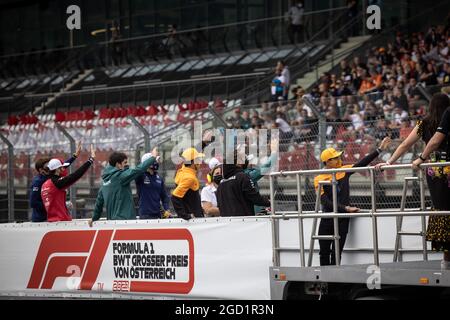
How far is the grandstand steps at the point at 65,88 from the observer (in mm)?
36375

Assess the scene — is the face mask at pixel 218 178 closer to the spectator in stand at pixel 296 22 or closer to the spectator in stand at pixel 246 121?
the spectator in stand at pixel 246 121

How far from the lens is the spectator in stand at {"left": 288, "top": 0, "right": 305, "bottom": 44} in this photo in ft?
101

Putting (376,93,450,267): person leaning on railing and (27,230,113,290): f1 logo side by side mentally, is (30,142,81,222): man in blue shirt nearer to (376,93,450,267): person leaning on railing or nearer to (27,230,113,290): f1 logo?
(27,230,113,290): f1 logo

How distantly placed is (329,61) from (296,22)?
9.79 ft

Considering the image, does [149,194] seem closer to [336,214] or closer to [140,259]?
[140,259]

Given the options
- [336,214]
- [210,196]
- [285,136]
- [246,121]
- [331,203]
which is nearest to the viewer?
[336,214]

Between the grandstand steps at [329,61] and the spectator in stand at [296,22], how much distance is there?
2114 millimetres

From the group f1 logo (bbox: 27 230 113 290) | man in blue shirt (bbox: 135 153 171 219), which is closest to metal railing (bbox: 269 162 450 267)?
f1 logo (bbox: 27 230 113 290)

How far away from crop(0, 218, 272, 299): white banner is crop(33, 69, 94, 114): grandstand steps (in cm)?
2222

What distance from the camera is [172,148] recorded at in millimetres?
17375

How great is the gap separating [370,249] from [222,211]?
250 centimetres

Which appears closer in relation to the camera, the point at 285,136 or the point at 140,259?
the point at 140,259

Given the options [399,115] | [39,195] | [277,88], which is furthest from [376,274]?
[277,88]

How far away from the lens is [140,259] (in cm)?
1226
